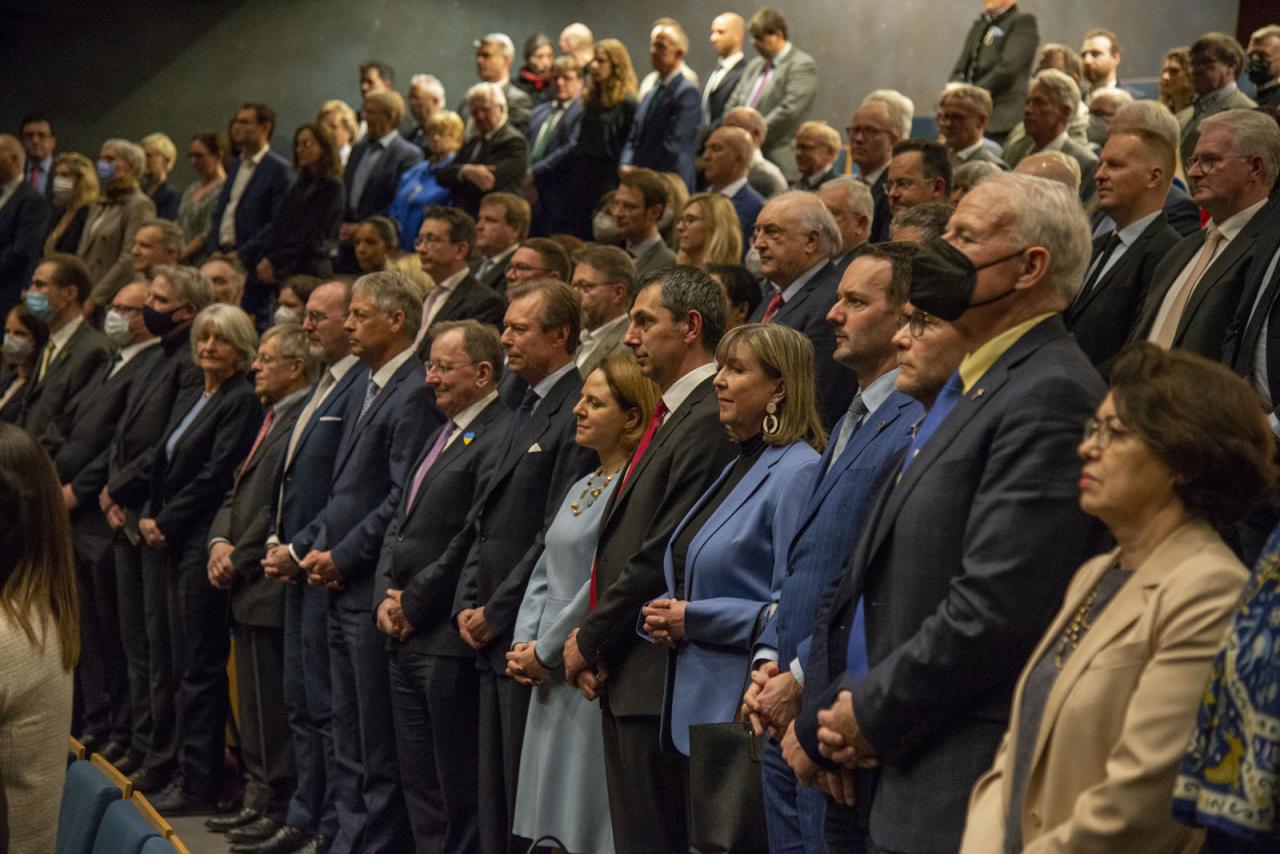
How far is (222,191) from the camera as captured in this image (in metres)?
9.57

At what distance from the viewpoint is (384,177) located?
943 centimetres

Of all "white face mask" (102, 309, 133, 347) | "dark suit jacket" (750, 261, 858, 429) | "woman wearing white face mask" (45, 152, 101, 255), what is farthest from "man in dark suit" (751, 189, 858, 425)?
"woman wearing white face mask" (45, 152, 101, 255)

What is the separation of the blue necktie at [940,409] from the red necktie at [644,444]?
1.30 m

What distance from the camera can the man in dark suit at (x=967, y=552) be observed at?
2.63 metres

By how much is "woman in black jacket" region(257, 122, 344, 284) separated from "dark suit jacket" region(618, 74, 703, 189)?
1.52 meters

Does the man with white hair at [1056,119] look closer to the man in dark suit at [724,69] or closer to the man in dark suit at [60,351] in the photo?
the man in dark suit at [724,69]

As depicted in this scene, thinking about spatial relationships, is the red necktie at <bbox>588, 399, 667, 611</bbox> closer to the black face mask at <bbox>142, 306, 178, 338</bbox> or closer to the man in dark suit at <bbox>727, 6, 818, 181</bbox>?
the black face mask at <bbox>142, 306, 178, 338</bbox>

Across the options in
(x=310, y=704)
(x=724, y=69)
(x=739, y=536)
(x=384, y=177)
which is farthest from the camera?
(x=724, y=69)

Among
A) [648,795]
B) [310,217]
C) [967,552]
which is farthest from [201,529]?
[967,552]

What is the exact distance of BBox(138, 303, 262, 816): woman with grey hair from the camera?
241 inches

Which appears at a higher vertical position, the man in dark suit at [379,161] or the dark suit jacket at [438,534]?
the man in dark suit at [379,161]

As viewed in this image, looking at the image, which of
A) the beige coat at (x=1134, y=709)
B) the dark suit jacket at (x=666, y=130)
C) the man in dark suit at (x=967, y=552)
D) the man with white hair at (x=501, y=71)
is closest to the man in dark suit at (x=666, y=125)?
the dark suit jacket at (x=666, y=130)

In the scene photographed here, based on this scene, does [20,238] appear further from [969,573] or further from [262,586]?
[969,573]

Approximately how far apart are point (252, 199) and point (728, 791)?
6545 mm
